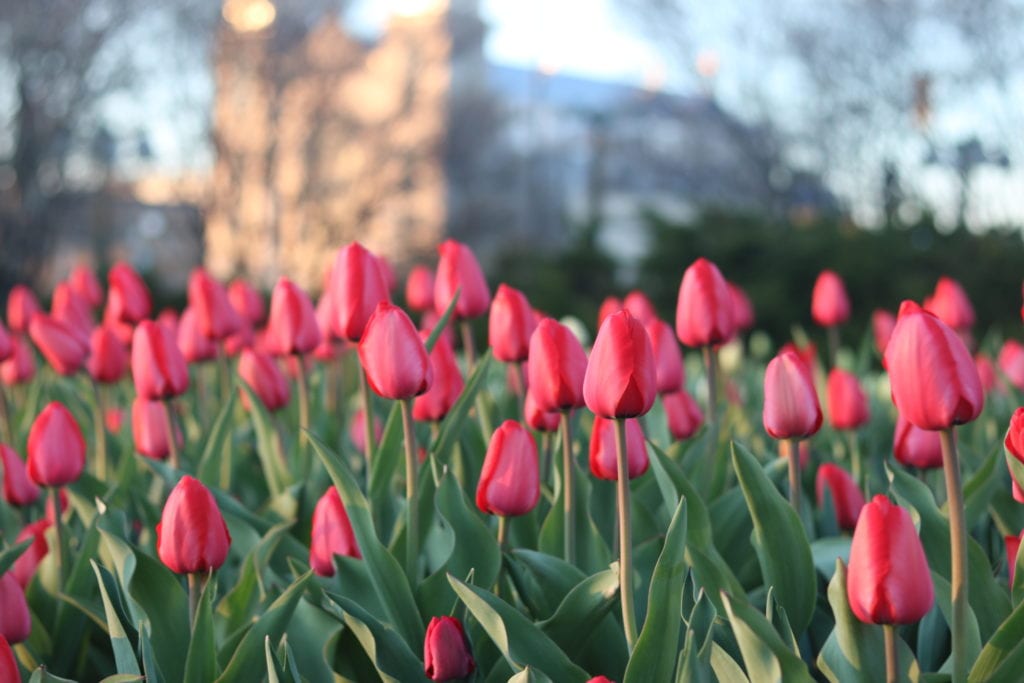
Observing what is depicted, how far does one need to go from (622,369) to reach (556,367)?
8.2 inches

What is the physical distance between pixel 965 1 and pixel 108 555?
19.4 meters

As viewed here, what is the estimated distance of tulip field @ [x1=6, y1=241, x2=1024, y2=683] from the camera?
3.77 ft

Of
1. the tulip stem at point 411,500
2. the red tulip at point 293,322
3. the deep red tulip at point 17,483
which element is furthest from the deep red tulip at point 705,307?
the deep red tulip at point 17,483

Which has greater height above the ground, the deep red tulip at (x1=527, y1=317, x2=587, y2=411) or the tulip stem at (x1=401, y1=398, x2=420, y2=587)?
the deep red tulip at (x1=527, y1=317, x2=587, y2=411)

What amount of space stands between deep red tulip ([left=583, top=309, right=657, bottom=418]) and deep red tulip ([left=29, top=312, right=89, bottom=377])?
63.8 inches

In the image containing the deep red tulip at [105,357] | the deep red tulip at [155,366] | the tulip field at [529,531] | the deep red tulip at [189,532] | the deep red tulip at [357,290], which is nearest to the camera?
the tulip field at [529,531]

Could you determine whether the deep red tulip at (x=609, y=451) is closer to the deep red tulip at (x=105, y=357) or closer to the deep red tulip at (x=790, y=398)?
the deep red tulip at (x=790, y=398)

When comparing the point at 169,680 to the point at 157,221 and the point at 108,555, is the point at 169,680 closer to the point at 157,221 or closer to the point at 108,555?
the point at 108,555

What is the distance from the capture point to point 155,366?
2014 millimetres

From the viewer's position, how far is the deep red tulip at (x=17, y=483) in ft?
5.91

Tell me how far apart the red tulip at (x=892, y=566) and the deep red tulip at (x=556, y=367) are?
0.48 metres

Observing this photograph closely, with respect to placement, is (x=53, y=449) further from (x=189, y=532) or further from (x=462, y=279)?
(x=462, y=279)

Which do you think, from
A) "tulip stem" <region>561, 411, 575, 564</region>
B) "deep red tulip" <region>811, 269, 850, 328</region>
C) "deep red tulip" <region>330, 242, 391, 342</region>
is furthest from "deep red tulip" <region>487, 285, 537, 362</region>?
"deep red tulip" <region>811, 269, 850, 328</region>

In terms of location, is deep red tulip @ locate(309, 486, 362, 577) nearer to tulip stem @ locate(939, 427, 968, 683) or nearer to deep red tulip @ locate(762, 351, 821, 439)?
deep red tulip @ locate(762, 351, 821, 439)
